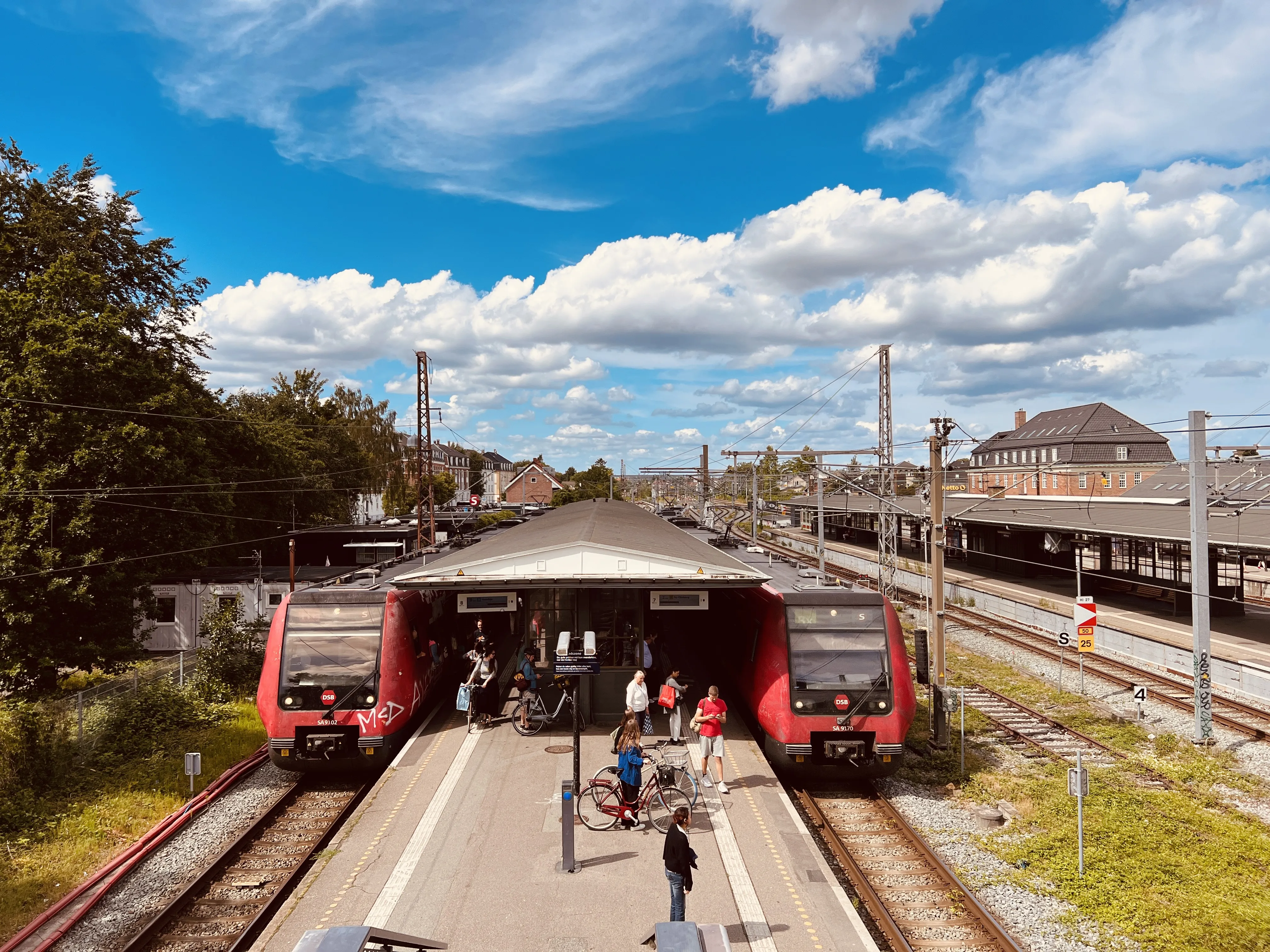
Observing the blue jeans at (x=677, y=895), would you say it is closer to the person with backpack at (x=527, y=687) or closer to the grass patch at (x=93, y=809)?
the person with backpack at (x=527, y=687)

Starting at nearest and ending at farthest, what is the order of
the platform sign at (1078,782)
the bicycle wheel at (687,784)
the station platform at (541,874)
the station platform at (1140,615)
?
1. the station platform at (541,874)
2. the platform sign at (1078,782)
3. the bicycle wheel at (687,784)
4. the station platform at (1140,615)

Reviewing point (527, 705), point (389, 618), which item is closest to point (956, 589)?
point (527, 705)

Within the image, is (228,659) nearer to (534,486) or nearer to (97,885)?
(97,885)

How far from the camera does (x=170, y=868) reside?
10.7m

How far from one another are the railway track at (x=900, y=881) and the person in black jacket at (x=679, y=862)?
2.45 metres

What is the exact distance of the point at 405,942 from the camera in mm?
6043

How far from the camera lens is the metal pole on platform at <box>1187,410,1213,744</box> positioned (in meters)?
15.3

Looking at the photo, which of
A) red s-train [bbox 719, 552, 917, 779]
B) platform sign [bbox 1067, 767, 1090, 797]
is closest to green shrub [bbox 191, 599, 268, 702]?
red s-train [bbox 719, 552, 917, 779]

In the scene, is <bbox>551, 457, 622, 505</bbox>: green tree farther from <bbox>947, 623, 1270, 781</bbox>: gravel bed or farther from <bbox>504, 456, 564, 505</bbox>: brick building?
<bbox>947, 623, 1270, 781</bbox>: gravel bed

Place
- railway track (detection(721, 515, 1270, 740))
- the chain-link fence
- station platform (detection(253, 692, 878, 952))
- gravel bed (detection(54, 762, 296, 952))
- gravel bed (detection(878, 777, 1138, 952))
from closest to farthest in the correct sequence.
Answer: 1. station platform (detection(253, 692, 878, 952))
2. gravel bed (detection(878, 777, 1138, 952))
3. gravel bed (detection(54, 762, 296, 952))
4. the chain-link fence
5. railway track (detection(721, 515, 1270, 740))

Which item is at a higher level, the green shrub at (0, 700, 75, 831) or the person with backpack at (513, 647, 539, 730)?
the person with backpack at (513, 647, 539, 730)

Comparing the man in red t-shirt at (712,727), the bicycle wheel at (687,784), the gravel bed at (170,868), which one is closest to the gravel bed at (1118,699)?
the man in red t-shirt at (712,727)

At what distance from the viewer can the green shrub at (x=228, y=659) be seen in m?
19.7

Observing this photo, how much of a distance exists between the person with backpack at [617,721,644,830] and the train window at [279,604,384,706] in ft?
15.3
